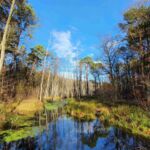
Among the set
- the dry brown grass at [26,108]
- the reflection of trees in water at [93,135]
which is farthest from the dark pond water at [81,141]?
the dry brown grass at [26,108]

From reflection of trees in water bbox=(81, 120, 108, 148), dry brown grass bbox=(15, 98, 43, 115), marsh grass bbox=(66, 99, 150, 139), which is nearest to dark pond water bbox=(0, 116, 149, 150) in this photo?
reflection of trees in water bbox=(81, 120, 108, 148)

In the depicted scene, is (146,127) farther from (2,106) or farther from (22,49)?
(22,49)

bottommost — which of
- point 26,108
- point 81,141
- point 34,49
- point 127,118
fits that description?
point 81,141

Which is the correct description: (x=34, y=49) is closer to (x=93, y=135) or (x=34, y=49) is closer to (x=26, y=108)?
(x=26, y=108)

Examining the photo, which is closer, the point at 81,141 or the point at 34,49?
the point at 81,141

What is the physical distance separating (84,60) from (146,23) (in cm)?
3157

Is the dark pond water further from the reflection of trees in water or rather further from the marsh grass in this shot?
the marsh grass

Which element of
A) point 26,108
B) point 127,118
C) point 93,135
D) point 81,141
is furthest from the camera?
point 26,108

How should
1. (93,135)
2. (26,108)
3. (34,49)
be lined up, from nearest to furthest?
(93,135)
(26,108)
(34,49)

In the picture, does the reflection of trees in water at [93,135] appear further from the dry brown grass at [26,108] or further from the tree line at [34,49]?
the dry brown grass at [26,108]

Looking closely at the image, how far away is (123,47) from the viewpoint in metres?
27.8

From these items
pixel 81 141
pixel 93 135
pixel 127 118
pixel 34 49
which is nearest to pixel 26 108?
pixel 93 135

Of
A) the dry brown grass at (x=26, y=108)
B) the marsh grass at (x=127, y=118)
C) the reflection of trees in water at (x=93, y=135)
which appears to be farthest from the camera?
the dry brown grass at (x=26, y=108)

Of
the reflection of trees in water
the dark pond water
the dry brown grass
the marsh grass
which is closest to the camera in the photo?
the dark pond water
